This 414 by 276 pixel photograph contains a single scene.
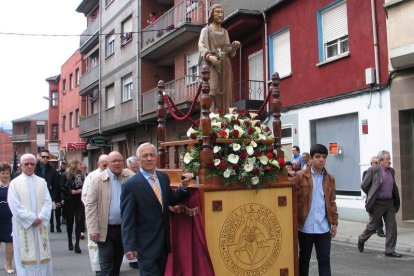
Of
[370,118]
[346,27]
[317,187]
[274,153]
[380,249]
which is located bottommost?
[380,249]

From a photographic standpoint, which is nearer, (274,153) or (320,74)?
(274,153)

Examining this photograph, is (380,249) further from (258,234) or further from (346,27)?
(346,27)

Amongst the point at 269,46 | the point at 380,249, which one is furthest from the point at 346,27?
the point at 380,249

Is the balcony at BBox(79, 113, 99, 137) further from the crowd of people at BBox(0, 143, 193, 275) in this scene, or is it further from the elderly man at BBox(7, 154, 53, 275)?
the elderly man at BBox(7, 154, 53, 275)

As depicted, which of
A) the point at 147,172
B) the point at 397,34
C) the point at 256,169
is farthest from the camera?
the point at 397,34

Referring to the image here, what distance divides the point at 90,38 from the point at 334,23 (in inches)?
875

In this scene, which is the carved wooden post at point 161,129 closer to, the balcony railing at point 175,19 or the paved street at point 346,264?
the paved street at point 346,264

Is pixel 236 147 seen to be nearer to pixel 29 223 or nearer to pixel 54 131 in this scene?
pixel 29 223

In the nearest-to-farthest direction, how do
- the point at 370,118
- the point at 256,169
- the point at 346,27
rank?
the point at 256,169 < the point at 370,118 < the point at 346,27

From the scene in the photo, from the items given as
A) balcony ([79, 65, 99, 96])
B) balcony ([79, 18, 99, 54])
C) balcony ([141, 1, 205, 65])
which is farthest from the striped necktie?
balcony ([79, 65, 99, 96])

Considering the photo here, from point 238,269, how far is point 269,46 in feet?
43.9

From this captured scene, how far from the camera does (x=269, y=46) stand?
58.1ft

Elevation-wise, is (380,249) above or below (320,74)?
below

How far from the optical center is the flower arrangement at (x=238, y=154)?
5.29 metres
